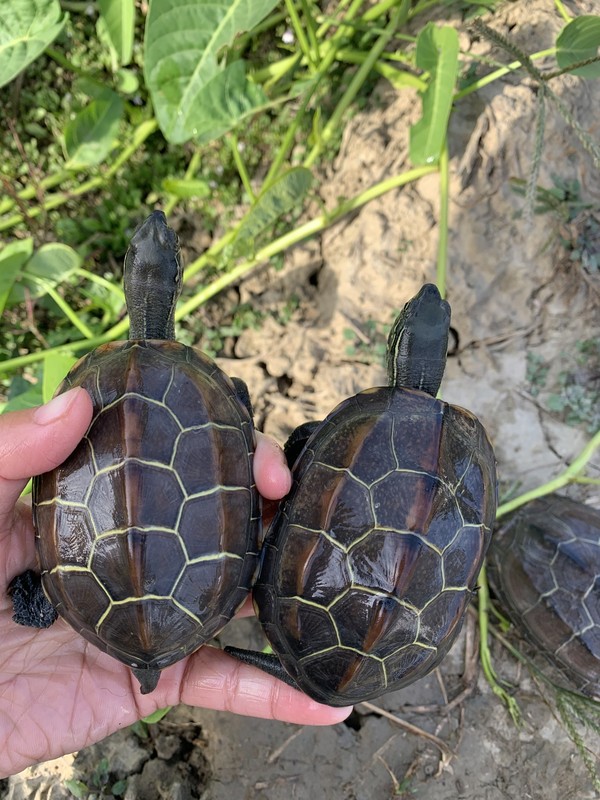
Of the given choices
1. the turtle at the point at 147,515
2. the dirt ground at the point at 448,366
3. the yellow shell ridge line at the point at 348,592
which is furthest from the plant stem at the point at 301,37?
the yellow shell ridge line at the point at 348,592

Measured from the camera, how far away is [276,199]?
7.60 ft

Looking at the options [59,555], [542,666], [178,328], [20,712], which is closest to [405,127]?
[178,328]

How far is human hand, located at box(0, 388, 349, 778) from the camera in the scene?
1580 mm

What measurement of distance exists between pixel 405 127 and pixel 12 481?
216 cm

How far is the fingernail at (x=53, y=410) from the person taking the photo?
154cm

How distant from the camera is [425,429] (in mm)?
1783

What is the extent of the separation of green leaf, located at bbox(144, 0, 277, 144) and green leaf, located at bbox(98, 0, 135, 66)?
0.38 meters

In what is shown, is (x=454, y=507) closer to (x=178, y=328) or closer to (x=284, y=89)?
(x=178, y=328)

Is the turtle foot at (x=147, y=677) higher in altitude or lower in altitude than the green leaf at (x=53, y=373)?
lower

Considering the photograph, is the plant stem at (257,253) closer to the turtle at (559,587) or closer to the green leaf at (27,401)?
the green leaf at (27,401)

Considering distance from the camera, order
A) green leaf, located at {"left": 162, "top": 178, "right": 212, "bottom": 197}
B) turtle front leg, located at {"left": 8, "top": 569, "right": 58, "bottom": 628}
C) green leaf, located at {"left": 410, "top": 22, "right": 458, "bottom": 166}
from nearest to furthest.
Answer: turtle front leg, located at {"left": 8, "top": 569, "right": 58, "bottom": 628}
green leaf, located at {"left": 410, "top": 22, "right": 458, "bottom": 166}
green leaf, located at {"left": 162, "top": 178, "right": 212, "bottom": 197}

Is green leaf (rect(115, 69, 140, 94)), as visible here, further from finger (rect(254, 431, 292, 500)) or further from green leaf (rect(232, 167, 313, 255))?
finger (rect(254, 431, 292, 500))

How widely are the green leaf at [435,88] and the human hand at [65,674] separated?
124 centimetres

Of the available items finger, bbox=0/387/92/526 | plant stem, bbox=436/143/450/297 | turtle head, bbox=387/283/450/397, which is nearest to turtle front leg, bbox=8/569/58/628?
finger, bbox=0/387/92/526
